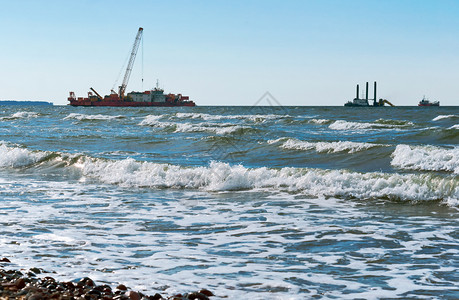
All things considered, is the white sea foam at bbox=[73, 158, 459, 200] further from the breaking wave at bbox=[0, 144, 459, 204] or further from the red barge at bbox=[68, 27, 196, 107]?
the red barge at bbox=[68, 27, 196, 107]

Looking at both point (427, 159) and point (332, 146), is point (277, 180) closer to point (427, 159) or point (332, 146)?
point (427, 159)

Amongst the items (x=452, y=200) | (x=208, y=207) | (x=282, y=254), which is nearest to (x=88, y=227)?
(x=208, y=207)

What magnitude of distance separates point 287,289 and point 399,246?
2651 millimetres

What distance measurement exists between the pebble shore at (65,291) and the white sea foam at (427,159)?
12.5m

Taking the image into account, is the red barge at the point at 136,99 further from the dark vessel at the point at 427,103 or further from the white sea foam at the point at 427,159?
the white sea foam at the point at 427,159

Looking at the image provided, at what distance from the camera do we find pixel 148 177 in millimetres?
15438

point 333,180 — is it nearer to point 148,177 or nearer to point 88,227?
point 148,177

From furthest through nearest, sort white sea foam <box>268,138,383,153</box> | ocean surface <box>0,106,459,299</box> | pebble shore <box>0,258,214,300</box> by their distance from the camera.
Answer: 1. white sea foam <box>268,138,383,153</box>
2. ocean surface <box>0,106,459,299</box>
3. pebble shore <box>0,258,214,300</box>

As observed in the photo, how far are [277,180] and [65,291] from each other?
914 centimetres

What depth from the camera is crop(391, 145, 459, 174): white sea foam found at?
53.1 ft

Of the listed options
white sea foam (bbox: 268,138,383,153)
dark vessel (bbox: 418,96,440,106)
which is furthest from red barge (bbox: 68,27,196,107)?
white sea foam (bbox: 268,138,383,153)

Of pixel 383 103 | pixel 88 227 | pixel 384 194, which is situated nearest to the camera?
pixel 88 227

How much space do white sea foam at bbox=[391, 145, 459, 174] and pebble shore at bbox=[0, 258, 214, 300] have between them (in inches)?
491

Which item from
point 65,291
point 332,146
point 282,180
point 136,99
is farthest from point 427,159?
point 136,99
